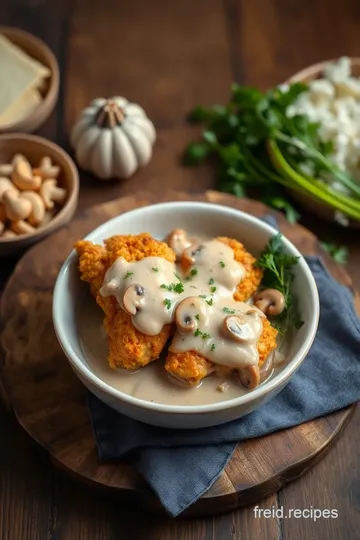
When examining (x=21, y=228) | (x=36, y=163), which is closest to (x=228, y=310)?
(x=21, y=228)

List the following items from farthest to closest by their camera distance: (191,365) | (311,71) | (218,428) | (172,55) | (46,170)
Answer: (172,55) < (311,71) < (46,170) < (218,428) < (191,365)

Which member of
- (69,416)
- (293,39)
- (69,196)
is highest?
(293,39)

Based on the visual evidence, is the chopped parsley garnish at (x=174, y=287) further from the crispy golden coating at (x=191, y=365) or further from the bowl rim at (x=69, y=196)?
the bowl rim at (x=69, y=196)

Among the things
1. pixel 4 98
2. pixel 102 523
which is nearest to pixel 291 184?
pixel 4 98

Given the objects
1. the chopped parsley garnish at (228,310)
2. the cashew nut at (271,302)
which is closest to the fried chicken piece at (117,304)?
the chopped parsley garnish at (228,310)

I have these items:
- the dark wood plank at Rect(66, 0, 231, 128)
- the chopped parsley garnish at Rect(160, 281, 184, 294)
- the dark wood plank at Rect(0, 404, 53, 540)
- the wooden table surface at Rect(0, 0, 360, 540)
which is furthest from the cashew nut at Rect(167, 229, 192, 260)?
the dark wood plank at Rect(66, 0, 231, 128)

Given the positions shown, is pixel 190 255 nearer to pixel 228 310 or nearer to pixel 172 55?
pixel 228 310

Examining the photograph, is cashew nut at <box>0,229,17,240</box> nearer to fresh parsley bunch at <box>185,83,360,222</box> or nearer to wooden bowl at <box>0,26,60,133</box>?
wooden bowl at <box>0,26,60,133</box>

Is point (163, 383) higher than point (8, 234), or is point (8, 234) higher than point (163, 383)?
point (163, 383)
